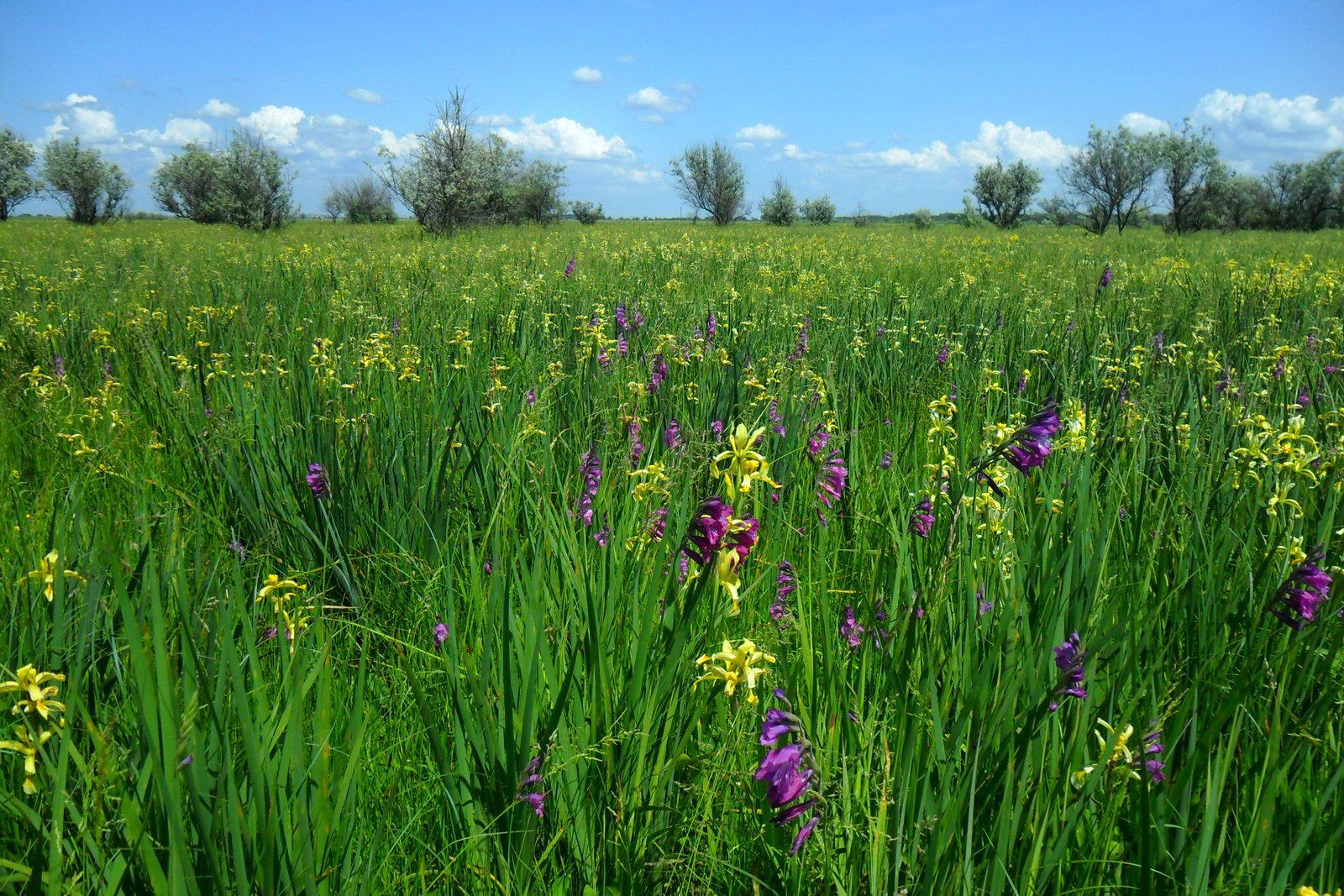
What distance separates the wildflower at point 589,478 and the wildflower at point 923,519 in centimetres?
94

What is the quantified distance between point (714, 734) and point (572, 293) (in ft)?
18.7

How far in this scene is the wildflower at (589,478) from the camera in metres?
A: 2.30

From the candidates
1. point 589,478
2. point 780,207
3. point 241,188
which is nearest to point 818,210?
point 780,207

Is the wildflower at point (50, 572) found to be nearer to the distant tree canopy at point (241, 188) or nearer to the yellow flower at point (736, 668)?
the yellow flower at point (736, 668)

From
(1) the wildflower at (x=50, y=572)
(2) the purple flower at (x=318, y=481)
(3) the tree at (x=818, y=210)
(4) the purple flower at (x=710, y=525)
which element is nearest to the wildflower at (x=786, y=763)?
(4) the purple flower at (x=710, y=525)

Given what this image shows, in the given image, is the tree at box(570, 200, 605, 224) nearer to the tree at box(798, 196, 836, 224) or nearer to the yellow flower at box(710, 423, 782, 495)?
the tree at box(798, 196, 836, 224)

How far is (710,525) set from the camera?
1.05 meters

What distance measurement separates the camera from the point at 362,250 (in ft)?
42.7

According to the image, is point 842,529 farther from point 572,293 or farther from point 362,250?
point 362,250

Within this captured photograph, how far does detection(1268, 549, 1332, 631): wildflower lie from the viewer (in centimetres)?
134

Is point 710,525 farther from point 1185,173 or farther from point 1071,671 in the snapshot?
point 1185,173

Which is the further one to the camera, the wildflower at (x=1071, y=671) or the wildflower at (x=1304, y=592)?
the wildflower at (x=1304, y=592)

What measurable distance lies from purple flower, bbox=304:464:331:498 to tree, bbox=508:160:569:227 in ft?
118

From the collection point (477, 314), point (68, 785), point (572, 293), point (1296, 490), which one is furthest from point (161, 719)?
point (572, 293)
